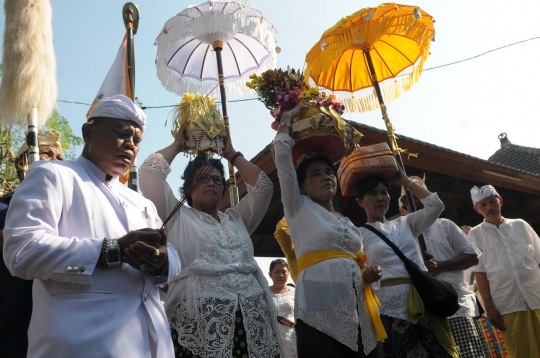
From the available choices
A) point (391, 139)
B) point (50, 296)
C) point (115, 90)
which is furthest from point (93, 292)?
point (391, 139)

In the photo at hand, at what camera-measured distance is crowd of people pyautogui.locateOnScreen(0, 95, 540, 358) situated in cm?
190

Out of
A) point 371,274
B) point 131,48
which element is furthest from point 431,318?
point 131,48

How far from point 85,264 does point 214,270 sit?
→ 1.08 m

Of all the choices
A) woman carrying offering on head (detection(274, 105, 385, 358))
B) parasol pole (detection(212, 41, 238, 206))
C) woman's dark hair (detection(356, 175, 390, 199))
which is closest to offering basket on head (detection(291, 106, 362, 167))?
woman carrying offering on head (detection(274, 105, 385, 358))

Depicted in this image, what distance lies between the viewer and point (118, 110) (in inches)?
93.8

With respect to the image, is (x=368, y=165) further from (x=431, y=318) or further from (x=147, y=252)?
(x=147, y=252)

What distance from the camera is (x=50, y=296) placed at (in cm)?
190

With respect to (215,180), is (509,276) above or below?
below

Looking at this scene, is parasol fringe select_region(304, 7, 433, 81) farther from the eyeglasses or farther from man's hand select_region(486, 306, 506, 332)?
man's hand select_region(486, 306, 506, 332)

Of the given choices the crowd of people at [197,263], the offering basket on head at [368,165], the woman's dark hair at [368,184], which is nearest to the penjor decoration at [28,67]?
the crowd of people at [197,263]

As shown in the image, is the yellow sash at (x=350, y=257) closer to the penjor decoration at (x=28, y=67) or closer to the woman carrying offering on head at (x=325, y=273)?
the woman carrying offering on head at (x=325, y=273)

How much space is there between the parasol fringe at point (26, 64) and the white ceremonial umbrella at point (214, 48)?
144cm

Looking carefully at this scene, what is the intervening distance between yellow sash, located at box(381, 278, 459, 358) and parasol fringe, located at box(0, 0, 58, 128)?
271 cm

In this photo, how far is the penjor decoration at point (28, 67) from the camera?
338cm
